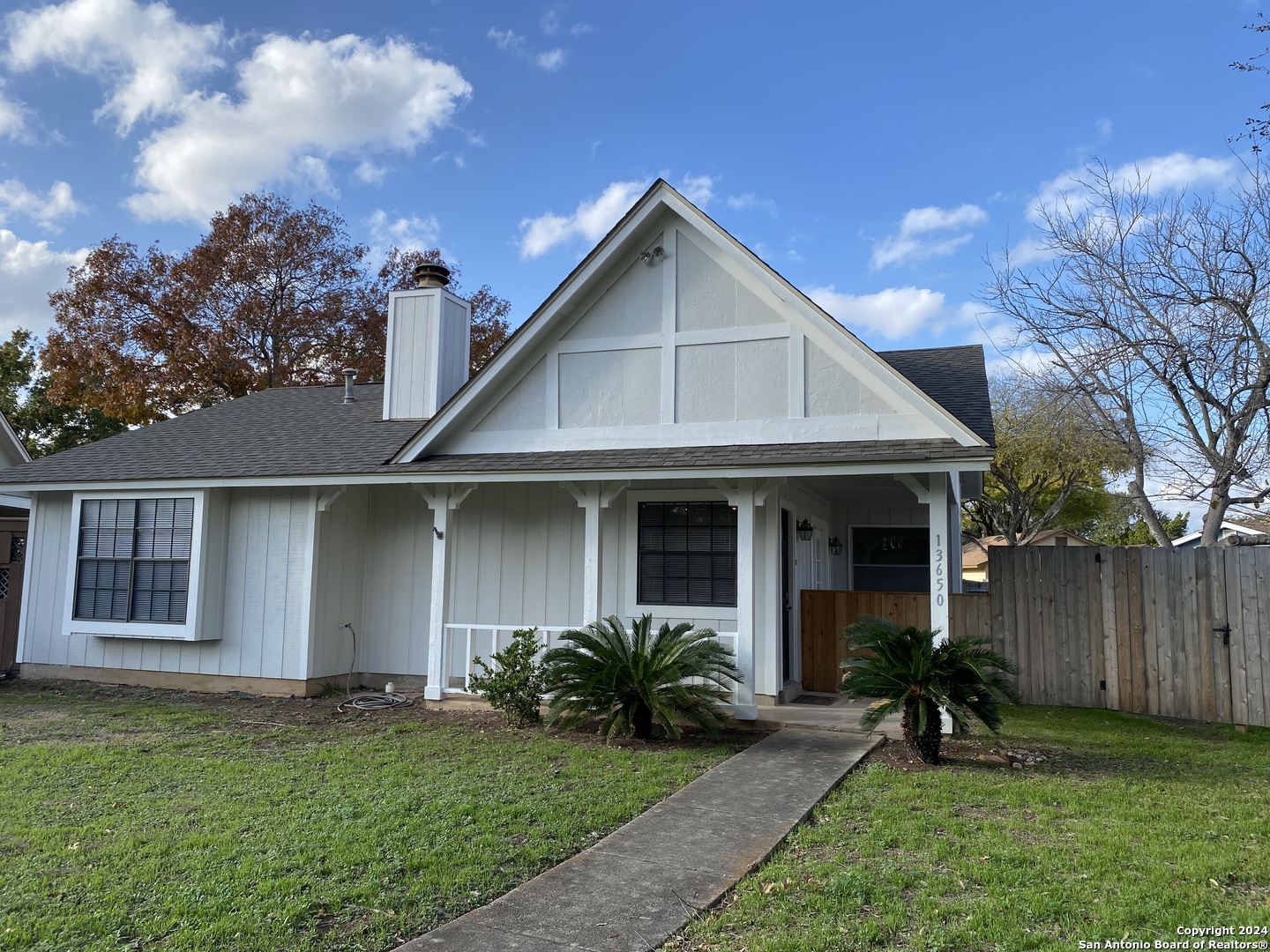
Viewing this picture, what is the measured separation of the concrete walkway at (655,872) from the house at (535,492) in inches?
95.6

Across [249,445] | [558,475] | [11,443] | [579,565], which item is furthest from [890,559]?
[11,443]

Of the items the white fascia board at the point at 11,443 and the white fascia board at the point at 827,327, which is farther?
the white fascia board at the point at 11,443

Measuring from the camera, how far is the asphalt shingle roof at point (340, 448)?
8508mm

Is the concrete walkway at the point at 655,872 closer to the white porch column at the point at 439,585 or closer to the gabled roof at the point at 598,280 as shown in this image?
the gabled roof at the point at 598,280

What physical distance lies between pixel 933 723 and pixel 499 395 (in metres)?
5.86

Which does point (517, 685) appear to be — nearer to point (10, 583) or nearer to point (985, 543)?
point (10, 583)

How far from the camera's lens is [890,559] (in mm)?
13180

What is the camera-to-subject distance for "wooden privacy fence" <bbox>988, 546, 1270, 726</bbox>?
8.89 meters

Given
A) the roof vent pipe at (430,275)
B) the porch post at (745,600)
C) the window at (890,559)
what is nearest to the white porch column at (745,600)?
the porch post at (745,600)

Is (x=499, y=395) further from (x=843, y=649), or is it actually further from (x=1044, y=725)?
(x=1044, y=725)

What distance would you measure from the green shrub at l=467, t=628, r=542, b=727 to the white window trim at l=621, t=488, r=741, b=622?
1.46 meters

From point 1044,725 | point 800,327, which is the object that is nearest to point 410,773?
point 800,327

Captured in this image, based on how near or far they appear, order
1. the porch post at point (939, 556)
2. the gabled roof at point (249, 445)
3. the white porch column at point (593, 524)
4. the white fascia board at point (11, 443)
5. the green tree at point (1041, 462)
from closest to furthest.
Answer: the porch post at point (939, 556) < the white porch column at point (593, 524) < the gabled roof at point (249, 445) < the green tree at point (1041, 462) < the white fascia board at point (11, 443)

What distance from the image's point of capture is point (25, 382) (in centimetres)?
3219
